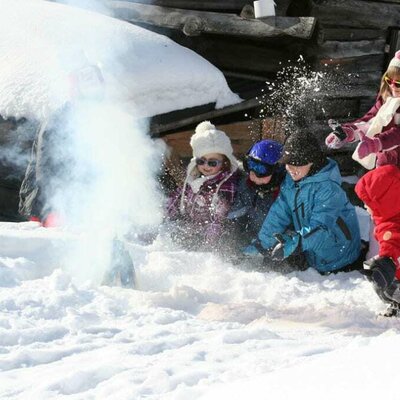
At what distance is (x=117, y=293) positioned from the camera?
387 centimetres

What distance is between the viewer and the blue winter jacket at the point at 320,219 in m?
4.73

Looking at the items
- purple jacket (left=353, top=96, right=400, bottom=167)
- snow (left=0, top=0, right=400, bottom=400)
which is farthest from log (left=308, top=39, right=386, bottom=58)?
purple jacket (left=353, top=96, right=400, bottom=167)

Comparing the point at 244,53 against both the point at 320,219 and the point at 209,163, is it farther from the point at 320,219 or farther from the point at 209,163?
the point at 320,219

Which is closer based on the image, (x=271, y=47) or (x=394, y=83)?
(x=394, y=83)

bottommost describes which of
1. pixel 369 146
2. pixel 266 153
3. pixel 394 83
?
pixel 266 153

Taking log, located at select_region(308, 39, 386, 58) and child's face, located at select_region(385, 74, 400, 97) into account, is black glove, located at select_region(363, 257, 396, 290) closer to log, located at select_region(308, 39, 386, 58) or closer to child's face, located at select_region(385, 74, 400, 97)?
child's face, located at select_region(385, 74, 400, 97)

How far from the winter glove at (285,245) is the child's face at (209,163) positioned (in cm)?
89

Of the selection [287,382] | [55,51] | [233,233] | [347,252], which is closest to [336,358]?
[287,382]

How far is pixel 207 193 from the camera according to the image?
5.34 m

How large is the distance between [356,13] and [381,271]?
16.5ft

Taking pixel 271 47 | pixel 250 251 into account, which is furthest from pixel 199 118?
pixel 250 251

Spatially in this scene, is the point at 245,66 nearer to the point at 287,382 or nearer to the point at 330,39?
the point at 330,39

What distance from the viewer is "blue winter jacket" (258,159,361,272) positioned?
4730 mm

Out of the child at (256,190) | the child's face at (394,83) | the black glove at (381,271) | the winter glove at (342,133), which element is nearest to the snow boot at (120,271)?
the child at (256,190)
